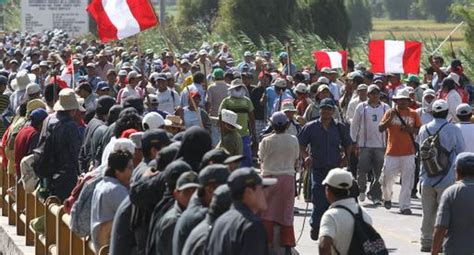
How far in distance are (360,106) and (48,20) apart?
144 feet

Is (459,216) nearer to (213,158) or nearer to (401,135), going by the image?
(213,158)

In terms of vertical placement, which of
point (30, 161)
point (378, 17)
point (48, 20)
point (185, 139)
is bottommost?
point (378, 17)

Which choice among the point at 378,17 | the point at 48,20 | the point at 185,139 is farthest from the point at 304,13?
the point at 378,17

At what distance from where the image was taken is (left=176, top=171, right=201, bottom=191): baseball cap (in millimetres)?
9961

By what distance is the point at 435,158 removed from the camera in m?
16.1

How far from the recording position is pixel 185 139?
35.7 feet

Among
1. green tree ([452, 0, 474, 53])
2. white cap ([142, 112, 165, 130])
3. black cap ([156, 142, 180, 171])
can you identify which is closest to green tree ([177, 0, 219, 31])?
green tree ([452, 0, 474, 53])

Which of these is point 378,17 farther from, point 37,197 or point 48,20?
point 37,197

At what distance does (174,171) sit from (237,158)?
0.41m

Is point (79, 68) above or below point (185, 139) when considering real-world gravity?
below

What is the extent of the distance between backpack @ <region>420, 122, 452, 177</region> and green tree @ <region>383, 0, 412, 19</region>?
162892 millimetres

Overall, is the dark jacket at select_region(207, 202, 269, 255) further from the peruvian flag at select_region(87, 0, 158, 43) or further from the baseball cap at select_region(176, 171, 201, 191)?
the peruvian flag at select_region(87, 0, 158, 43)

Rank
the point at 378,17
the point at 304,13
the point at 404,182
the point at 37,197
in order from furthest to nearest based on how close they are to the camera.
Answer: the point at 378,17 < the point at 304,13 < the point at 404,182 < the point at 37,197

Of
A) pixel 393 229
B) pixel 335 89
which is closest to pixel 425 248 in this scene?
pixel 393 229
